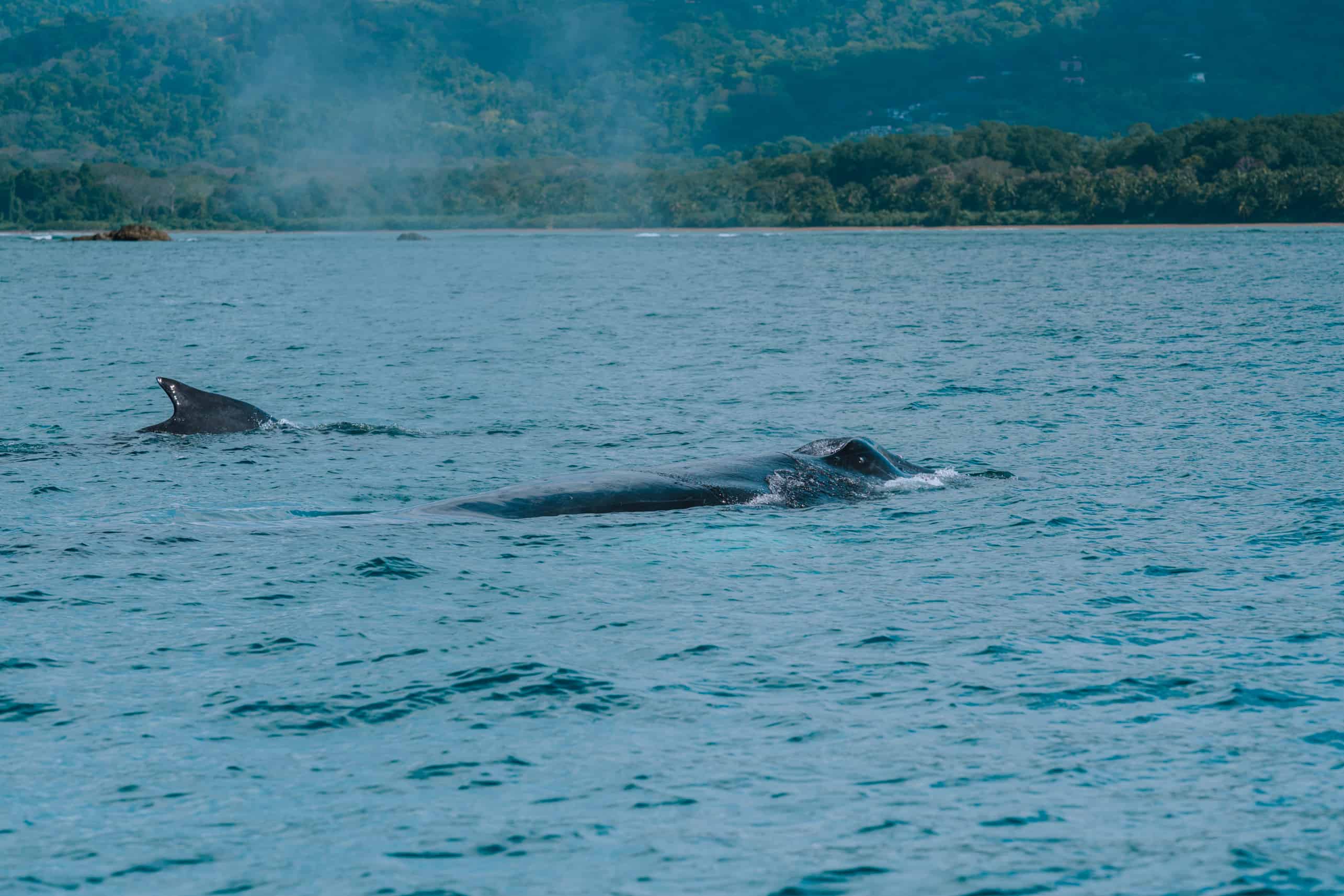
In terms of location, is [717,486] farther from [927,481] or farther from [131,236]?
[131,236]

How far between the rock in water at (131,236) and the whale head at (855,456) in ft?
593

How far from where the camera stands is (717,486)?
1920cm

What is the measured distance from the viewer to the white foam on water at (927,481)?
20.5 meters

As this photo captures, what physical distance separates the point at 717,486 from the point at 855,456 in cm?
238

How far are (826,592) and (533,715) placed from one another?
4390mm

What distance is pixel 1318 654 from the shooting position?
42.1ft

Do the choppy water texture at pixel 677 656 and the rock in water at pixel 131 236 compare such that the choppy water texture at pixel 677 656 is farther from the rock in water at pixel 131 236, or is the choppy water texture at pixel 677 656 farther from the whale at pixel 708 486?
the rock in water at pixel 131 236

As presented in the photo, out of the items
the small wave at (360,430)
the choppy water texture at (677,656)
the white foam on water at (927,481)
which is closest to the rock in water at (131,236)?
the choppy water texture at (677,656)

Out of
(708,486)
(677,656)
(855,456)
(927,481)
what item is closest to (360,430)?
(708,486)

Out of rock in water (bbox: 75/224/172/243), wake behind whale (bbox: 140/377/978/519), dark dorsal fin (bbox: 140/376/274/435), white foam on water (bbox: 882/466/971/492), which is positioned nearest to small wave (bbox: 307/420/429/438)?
dark dorsal fin (bbox: 140/376/274/435)

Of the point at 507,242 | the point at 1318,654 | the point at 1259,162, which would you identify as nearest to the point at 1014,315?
the point at 1318,654

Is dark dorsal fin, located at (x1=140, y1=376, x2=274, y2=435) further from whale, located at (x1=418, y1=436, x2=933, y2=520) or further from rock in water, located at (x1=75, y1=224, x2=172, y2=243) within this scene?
rock in water, located at (x1=75, y1=224, x2=172, y2=243)

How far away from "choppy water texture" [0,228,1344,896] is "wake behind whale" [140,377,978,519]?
0.50 m

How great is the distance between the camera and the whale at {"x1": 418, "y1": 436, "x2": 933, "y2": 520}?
18.7 meters
